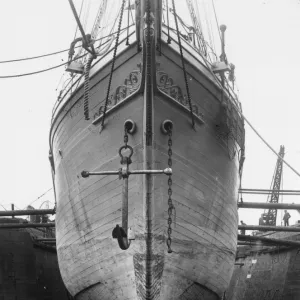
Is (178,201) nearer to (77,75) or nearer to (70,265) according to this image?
(70,265)

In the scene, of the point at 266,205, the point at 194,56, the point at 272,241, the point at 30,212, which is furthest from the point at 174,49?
the point at 272,241

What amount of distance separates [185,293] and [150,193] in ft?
5.08

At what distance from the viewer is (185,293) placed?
5863mm

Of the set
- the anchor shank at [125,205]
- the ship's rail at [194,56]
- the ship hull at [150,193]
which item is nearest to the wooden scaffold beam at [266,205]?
the ship hull at [150,193]

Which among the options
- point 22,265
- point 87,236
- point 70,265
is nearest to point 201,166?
point 87,236

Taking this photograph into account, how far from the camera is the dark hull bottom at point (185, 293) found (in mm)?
5895

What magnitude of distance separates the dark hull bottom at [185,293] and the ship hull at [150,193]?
0.6 inches

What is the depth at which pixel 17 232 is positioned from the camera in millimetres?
11680

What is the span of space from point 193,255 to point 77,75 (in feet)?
12.0

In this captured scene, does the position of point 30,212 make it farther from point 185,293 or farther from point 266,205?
point 266,205

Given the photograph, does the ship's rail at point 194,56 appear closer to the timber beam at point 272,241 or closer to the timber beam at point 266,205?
the timber beam at point 266,205

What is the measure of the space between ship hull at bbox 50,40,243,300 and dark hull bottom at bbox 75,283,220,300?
0.02m

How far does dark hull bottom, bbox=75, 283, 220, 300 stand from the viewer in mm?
5895

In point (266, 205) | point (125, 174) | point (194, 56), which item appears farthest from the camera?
point (266, 205)
